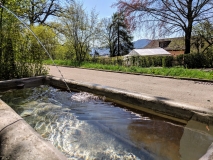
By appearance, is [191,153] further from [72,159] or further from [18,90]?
[18,90]

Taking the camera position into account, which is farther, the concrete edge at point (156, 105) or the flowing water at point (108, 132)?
the concrete edge at point (156, 105)

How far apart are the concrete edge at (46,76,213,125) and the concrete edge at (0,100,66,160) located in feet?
6.38

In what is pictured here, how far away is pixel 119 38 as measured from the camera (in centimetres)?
3288

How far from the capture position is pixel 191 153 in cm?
196

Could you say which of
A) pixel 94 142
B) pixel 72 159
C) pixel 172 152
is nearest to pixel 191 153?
pixel 172 152

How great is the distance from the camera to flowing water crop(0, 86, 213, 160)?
1994mm

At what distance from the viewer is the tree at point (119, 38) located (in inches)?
1258

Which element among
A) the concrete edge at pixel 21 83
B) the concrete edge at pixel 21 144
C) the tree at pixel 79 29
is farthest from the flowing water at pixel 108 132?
the tree at pixel 79 29

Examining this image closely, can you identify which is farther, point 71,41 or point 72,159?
point 71,41

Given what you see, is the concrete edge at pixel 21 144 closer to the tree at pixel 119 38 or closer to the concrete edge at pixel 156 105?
the concrete edge at pixel 156 105

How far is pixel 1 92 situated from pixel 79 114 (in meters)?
2.64

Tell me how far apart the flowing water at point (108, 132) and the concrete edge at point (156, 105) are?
12cm

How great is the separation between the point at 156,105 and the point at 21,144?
218 centimetres

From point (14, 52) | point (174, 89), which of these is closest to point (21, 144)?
point (174, 89)
